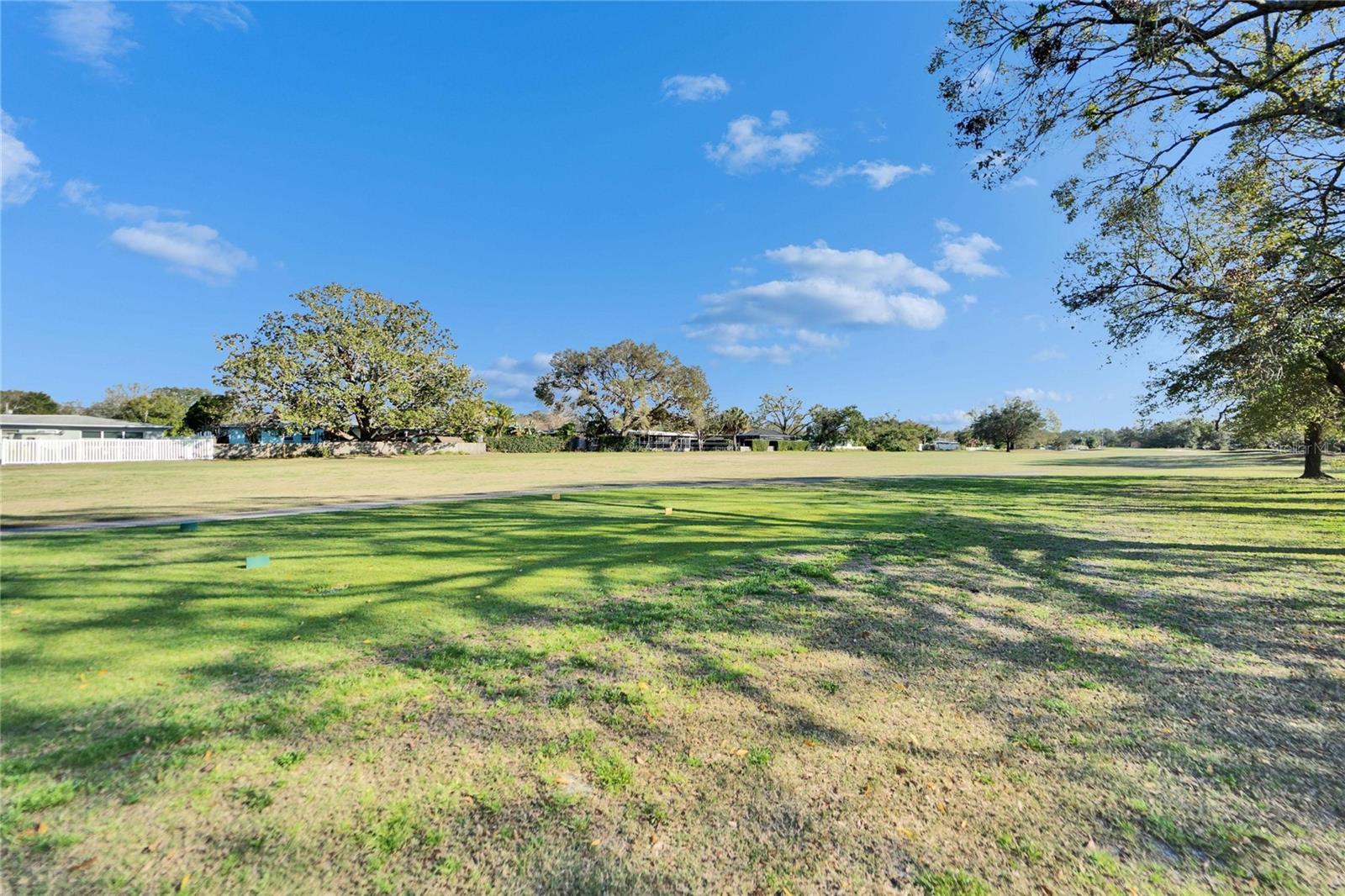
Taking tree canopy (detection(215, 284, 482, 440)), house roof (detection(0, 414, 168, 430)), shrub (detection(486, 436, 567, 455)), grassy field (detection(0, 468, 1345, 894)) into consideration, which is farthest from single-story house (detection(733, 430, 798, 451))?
grassy field (detection(0, 468, 1345, 894))

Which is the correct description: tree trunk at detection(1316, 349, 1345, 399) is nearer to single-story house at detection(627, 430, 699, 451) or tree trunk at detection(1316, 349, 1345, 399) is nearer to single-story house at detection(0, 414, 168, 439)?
single-story house at detection(0, 414, 168, 439)

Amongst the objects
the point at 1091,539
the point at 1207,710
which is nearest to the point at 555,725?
the point at 1207,710

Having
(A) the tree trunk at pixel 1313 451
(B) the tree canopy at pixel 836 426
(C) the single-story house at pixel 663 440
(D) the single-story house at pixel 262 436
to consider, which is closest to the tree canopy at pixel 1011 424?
(B) the tree canopy at pixel 836 426

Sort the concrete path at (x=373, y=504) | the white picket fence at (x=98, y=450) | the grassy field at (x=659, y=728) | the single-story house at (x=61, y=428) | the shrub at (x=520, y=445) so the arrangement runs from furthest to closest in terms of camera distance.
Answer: the shrub at (x=520, y=445)
the single-story house at (x=61, y=428)
the white picket fence at (x=98, y=450)
the concrete path at (x=373, y=504)
the grassy field at (x=659, y=728)

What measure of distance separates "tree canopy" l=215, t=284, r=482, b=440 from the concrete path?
30439 mm

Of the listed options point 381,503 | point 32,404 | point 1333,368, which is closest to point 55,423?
point 32,404

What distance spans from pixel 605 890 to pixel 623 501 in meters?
12.3

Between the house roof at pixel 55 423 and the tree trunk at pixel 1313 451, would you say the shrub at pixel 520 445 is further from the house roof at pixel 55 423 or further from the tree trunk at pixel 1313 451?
the tree trunk at pixel 1313 451

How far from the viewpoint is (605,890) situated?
75.7 inches

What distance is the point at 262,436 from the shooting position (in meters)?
52.8

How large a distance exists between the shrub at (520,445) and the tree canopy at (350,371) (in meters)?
13.4

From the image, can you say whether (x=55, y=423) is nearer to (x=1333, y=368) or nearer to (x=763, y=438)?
(x=1333, y=368)

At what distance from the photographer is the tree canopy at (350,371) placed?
39.2 metres

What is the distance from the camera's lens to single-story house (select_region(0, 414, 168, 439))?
39406mm
